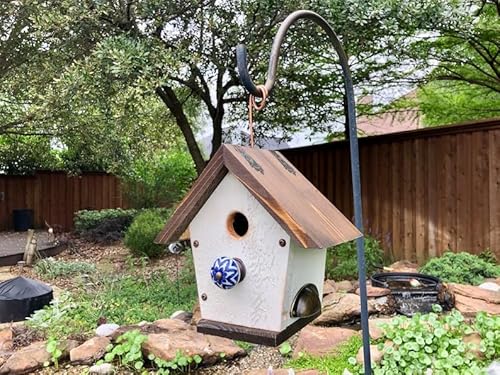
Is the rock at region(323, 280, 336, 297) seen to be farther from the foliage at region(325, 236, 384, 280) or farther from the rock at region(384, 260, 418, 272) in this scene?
the rock at region(384, 260, 418, 272)

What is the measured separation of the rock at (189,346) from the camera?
2.66 meters

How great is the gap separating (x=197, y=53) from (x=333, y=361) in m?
3.23

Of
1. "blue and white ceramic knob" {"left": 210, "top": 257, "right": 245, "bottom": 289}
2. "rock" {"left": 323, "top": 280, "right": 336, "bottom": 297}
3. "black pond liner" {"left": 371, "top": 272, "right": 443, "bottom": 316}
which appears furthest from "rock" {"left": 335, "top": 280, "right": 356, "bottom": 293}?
"blue and white ceramic knob" {"left": 210, "top": 257, "right": 245, "bottom": 289}

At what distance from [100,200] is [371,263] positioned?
340 inches

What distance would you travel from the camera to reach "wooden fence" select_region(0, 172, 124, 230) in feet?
36.9

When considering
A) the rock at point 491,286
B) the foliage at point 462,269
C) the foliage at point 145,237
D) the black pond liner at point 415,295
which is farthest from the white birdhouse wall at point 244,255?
the foliage at point 145,237

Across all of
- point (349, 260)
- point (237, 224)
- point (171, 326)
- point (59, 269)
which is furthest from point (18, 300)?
point (237, 224)

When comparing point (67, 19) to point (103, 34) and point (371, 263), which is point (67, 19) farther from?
point (371, 263)

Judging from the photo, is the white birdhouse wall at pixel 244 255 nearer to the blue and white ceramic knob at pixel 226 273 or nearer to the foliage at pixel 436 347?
the blue and white ceramic knob at pixel 226 273

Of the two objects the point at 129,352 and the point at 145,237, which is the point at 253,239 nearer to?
the point at 129,352

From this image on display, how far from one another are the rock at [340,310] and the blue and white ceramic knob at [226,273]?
2033 mm

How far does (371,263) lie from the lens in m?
4.75

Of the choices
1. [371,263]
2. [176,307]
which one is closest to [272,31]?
[371,263]

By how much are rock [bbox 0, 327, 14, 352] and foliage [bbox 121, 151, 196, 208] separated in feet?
17.9
